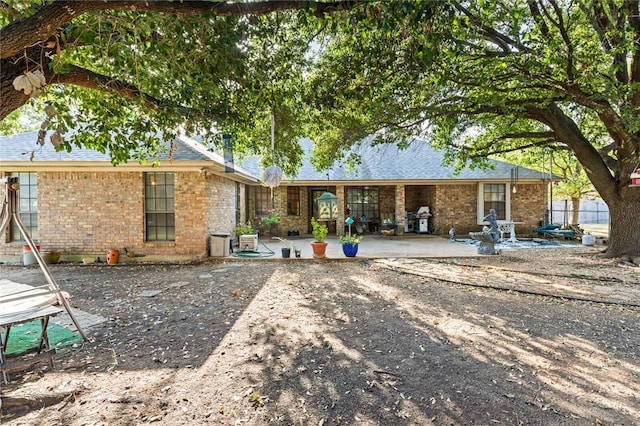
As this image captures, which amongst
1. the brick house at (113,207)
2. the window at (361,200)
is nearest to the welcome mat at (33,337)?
the brick house at (113,207)

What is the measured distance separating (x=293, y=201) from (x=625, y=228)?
1234 cm

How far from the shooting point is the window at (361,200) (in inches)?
688

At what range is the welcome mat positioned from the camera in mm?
4012

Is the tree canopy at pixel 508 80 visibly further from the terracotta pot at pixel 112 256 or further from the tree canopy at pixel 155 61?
the terracotta pot at pixel 112 256

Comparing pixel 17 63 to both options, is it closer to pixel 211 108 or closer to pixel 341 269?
pixel 211 108

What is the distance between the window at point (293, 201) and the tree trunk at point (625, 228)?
466 inches

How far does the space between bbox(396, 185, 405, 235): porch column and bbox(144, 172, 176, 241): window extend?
9.98 metres

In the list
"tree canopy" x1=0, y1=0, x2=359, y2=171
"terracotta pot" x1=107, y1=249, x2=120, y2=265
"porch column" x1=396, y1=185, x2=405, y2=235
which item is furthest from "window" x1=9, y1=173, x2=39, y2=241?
"porch column" x1=396, y1=185, x2=405, y2=235

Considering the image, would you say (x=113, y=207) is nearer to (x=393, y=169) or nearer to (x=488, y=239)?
(x=488, y=239)

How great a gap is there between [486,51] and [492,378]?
7335 mm

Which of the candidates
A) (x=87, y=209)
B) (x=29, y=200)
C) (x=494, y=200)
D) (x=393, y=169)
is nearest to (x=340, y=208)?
(x=393, y=169)

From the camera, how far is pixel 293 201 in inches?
648

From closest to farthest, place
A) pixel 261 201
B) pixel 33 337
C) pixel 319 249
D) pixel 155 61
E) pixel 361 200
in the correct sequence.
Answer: pixel 33 337, pixel 155 61, pixel 319 249, pixel 261 201, pixel 361 200

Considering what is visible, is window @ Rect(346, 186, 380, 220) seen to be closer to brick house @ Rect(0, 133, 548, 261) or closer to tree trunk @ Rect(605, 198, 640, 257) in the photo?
brick house @ Rect(0, 133, 548, 261)
